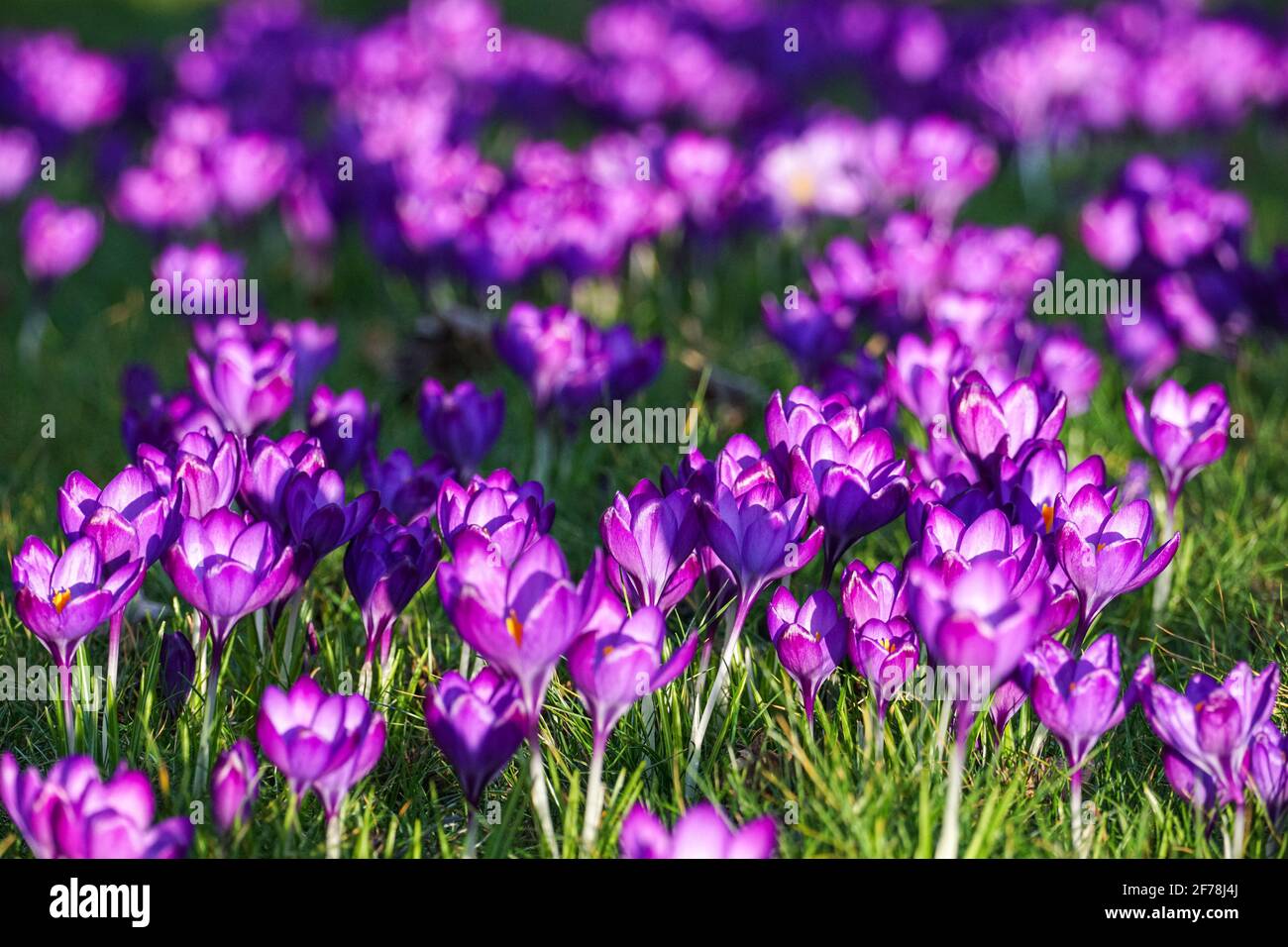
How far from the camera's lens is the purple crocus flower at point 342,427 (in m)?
3.47

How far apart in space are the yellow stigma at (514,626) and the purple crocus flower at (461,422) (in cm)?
122

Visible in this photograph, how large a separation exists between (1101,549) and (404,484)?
4.96ft

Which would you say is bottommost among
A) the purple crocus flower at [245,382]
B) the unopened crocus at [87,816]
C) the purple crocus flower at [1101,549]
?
the unopened crocus at [87,816]

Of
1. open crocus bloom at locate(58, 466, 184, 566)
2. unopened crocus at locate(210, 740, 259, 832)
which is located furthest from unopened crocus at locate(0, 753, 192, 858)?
open crocus bloom at locate(58, 466, 184, 566)

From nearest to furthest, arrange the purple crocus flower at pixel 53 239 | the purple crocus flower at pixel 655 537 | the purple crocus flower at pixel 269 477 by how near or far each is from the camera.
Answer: the purple crocus flower at pixel 655 537
the purple crocus flower at pixel 269 477
the purple crocus flower at pixel 53 239

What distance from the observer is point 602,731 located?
2.54 metres

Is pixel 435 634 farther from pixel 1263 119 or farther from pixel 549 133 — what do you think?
pixel 1263 119

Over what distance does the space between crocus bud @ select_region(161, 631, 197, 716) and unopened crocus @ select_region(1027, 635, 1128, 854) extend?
5.58 feet

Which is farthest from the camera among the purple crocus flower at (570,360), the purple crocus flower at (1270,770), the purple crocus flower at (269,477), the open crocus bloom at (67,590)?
the purple crocus flower at (570,360)

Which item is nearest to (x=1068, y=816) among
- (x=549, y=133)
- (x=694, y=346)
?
(x=694, y=346)

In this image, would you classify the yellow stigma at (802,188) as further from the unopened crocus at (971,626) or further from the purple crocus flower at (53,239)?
the unopened crocus at (971,626)

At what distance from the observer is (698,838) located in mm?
2244

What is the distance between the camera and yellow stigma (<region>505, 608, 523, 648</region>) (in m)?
2.45

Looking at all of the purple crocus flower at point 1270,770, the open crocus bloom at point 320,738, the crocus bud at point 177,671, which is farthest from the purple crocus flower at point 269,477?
the purple crocus flower at point 1270,770
